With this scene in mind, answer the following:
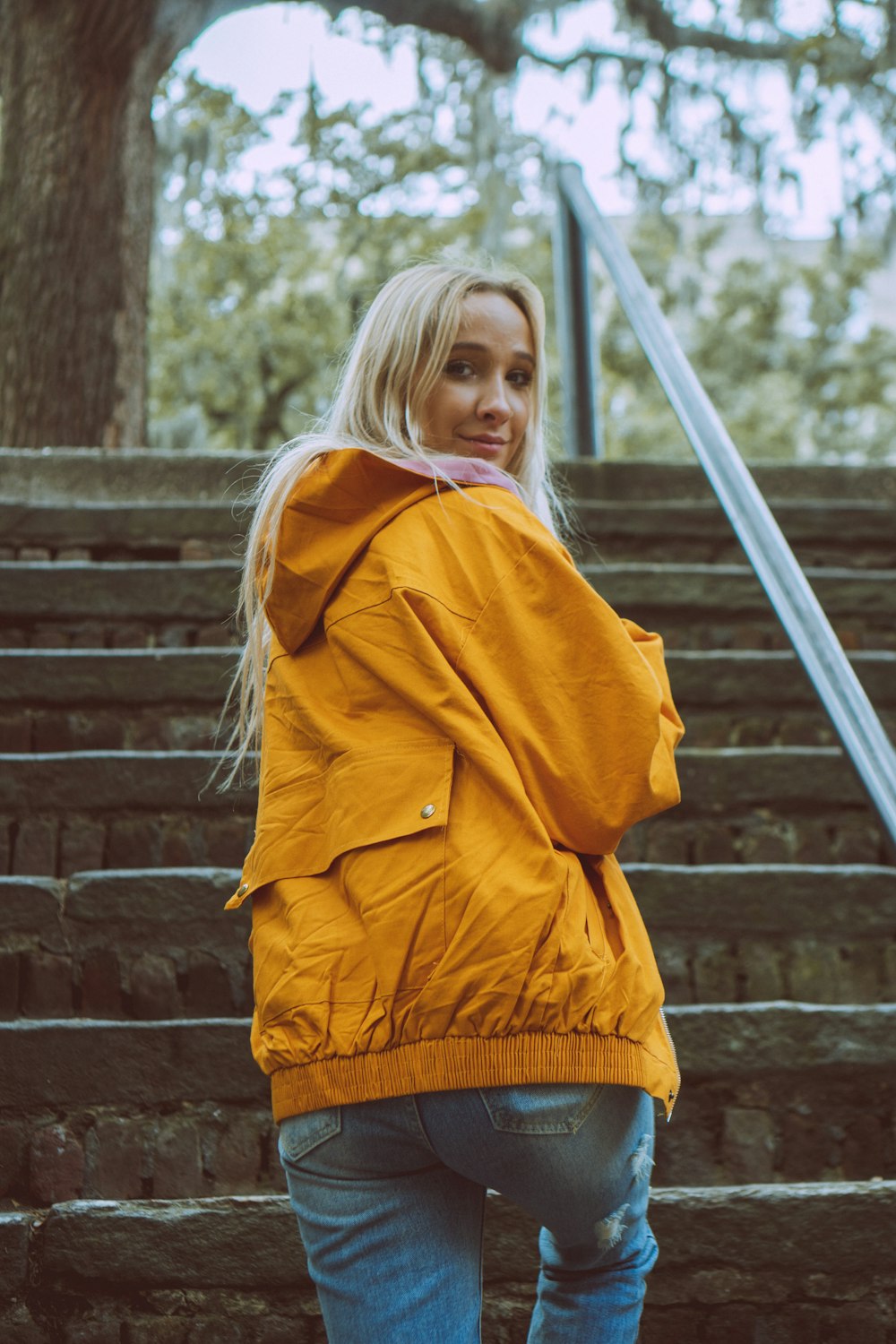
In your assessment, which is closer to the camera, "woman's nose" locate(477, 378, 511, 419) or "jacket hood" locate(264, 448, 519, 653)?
"jacket hood" locate(264, 448, 519, 653)

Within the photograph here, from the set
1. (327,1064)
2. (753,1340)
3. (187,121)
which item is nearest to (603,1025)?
(327,1064)

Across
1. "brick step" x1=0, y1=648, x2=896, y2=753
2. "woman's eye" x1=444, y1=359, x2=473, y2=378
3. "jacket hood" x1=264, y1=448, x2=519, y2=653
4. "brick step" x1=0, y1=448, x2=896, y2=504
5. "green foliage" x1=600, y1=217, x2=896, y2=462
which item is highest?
"green foliage" x1=600, y1=217, x2=896, y2=462

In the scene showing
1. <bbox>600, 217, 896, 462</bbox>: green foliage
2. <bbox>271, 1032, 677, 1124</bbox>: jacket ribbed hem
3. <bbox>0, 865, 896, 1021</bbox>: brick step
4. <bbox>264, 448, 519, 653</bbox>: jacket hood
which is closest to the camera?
<bbox>271, 1032, 677, 1124</bbox>: jacket ribbed hem

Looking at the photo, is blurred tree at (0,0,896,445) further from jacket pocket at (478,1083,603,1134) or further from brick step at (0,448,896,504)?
jacket pocket at (478,1083,603,1134)

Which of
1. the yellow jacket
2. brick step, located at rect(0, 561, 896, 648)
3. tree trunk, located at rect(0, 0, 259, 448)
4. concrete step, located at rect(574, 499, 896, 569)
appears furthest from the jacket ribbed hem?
tree trunk, located at rect(0, 0, 259, 448)

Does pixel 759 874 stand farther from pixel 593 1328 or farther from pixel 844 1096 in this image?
pixel 593 1328

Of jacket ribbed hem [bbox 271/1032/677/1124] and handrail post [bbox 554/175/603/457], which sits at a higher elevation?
handrail post [bbox 554/175/603/457]

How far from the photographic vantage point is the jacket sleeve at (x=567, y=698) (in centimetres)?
117

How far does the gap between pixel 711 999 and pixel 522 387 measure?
4.47 feet

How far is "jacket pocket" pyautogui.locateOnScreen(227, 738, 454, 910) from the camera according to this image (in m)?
1.13

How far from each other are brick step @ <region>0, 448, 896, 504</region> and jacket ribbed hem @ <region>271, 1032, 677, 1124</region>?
3272 mm

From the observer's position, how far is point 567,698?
3.90 ft

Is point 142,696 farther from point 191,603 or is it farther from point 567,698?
point 567,698

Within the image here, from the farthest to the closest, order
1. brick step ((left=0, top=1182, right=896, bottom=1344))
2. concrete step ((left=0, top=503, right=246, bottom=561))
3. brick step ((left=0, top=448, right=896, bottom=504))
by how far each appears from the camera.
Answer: brick step ((left=0, top=448, right=896, bottom=504)), concrete step ((left=0, top=503, right=246, bottom=561)), brick step ((left=0, top=1182, right=896, bottom=1344))
